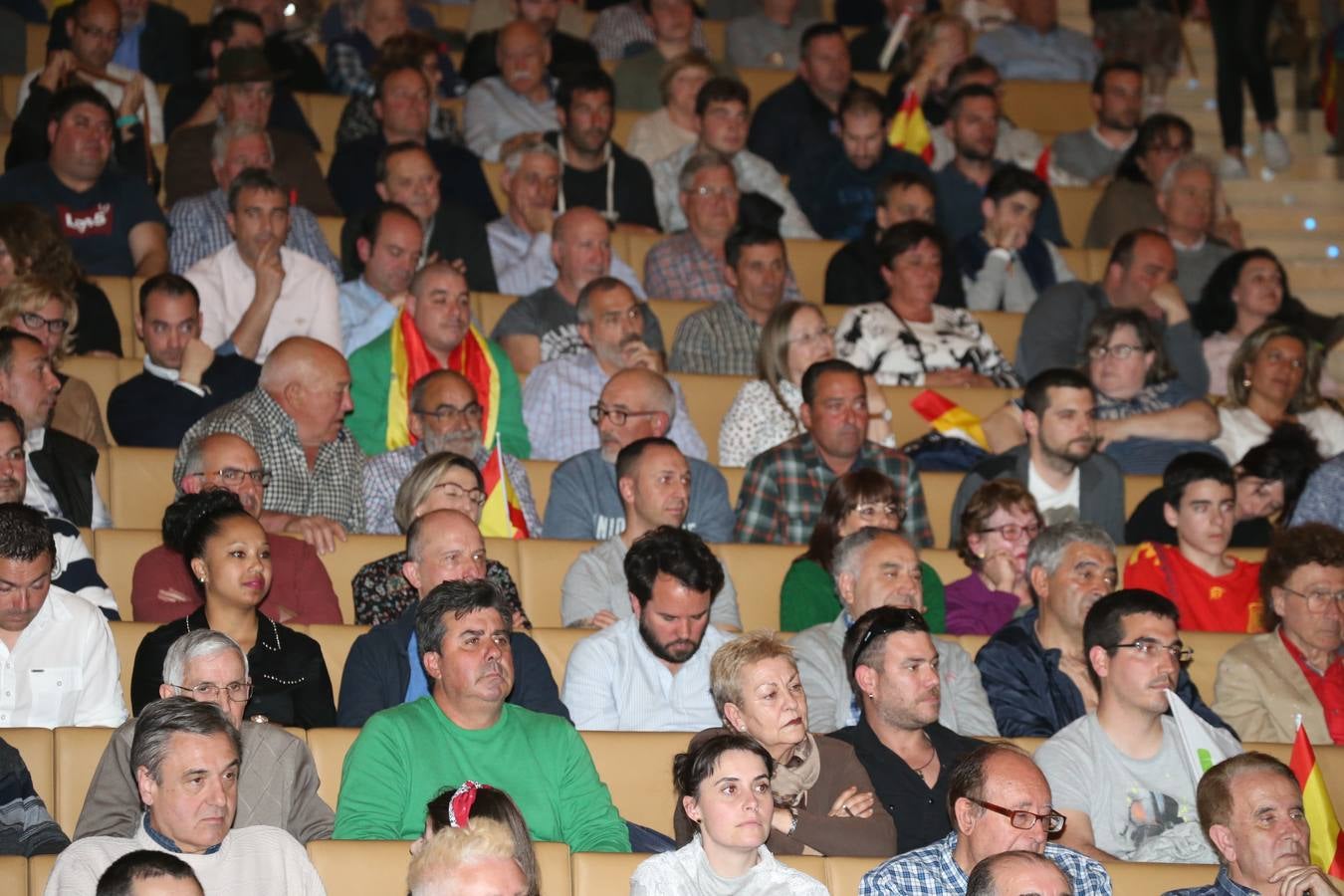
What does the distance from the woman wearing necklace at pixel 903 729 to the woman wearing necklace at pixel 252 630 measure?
3.79 ft

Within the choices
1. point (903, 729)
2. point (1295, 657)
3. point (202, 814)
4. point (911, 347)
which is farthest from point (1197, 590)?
point (202, 814)

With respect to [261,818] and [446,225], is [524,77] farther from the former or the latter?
[261,818]

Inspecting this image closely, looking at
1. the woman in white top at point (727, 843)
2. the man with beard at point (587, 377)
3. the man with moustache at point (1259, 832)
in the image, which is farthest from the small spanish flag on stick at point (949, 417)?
the woman in white top at point (727, 843)

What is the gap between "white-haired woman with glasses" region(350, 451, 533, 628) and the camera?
191 inches

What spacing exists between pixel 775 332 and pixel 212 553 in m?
2.21

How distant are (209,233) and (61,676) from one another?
8.86 feet

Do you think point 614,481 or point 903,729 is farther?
point 614,481

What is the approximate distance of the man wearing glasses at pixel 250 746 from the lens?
3.91 meters

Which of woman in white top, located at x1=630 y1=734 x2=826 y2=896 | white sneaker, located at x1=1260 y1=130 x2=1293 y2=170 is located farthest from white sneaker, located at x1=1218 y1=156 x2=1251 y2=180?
woman in white top, located at x1=630 y1=734 x2=826 y2=896

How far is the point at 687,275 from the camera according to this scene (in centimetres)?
704

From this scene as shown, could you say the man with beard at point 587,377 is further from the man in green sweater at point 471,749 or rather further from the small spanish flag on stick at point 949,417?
the man in green sweater at point 471,749

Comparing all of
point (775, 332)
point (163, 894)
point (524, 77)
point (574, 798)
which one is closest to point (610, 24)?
point (524, 77)

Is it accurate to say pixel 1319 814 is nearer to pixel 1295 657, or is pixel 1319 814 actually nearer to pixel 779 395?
pixel 1295 657

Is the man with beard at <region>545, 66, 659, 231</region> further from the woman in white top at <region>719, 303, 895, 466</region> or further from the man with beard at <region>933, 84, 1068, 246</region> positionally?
the woman in white top at <region>719, 303, 895, 466</region>
